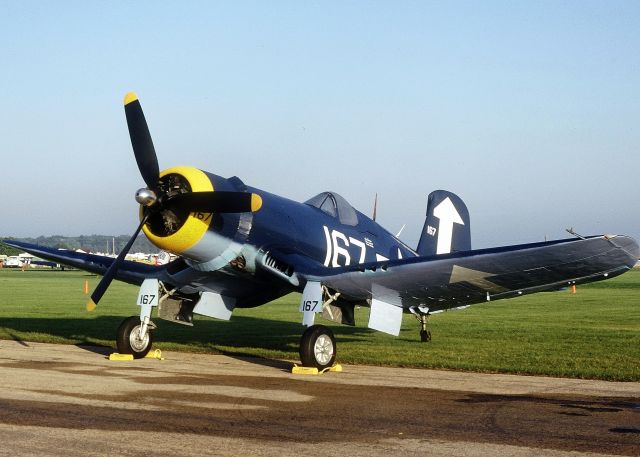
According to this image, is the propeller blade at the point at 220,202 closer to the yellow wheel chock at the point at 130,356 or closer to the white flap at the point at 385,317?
the white flap at the point at 385,317

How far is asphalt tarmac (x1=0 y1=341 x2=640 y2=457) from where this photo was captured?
6895mm

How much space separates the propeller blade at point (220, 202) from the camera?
12.0 m

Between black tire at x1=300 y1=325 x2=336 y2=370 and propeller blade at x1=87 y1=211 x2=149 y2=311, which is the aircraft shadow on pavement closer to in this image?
black tire at x1=300 y1=325 x2=336 y2=370

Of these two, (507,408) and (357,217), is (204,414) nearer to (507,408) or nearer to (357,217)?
(507,408)

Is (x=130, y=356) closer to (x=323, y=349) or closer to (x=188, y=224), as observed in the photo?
(x=188, y=224)

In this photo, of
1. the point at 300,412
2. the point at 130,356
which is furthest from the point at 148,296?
the point at 300,412

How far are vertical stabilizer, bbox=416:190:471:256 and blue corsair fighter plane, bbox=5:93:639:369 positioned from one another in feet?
8.95

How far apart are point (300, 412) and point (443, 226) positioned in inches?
392

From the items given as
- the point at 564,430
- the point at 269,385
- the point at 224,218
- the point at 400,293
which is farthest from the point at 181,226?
the point at 564,430

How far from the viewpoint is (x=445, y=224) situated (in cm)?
1805

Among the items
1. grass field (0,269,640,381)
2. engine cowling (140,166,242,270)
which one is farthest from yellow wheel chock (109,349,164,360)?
engine cowling (140,166,242,270)

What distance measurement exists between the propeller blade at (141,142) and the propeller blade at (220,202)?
594mm

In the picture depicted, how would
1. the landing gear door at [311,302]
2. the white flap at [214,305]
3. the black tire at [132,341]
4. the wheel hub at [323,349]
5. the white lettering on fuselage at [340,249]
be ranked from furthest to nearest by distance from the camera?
1. the white flap at [214,305]
2. the white lettering on fuselage at [340,249]
3. the black tire at [132,341]
4. the landing gear door at [311,302]
5. the wheel hub at [323,349]

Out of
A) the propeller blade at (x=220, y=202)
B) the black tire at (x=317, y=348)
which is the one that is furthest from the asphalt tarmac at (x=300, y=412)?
the propeller blade at (x=220, y=202)
